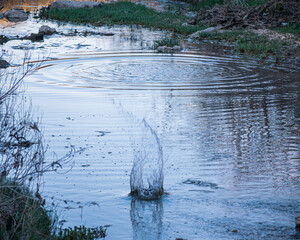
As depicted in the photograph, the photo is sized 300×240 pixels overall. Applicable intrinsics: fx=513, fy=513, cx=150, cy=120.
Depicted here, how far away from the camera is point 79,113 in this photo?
1084cm

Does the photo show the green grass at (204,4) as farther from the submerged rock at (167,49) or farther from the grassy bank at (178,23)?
A: the submerged rock at (167,49)

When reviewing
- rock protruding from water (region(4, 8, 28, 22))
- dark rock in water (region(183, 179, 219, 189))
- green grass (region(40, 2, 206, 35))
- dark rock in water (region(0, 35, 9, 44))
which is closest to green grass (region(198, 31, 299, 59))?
green grass (region(40, 2, 206, 35))

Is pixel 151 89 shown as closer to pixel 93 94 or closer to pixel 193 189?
pixel 93 94

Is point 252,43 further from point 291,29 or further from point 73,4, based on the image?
point 73,4

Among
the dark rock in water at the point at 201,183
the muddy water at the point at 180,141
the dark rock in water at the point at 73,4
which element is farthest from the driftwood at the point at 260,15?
the dark rock in water at the point at 201,183

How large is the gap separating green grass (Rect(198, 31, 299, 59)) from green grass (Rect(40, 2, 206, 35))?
12.3ft

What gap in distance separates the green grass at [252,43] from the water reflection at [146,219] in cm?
1309

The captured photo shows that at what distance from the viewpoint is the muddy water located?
6109mm

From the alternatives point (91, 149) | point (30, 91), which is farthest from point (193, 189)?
point (30, 91)

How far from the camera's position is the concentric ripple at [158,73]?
13.7 meters

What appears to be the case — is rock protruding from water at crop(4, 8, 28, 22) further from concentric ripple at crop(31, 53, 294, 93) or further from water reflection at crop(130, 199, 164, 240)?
water reflection at crop(130, 199, 164, 240)

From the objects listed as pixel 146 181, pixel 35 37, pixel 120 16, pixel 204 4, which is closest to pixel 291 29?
pixel 35 37

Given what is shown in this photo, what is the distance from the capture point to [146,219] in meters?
6.12

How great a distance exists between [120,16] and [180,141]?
24.5 m
